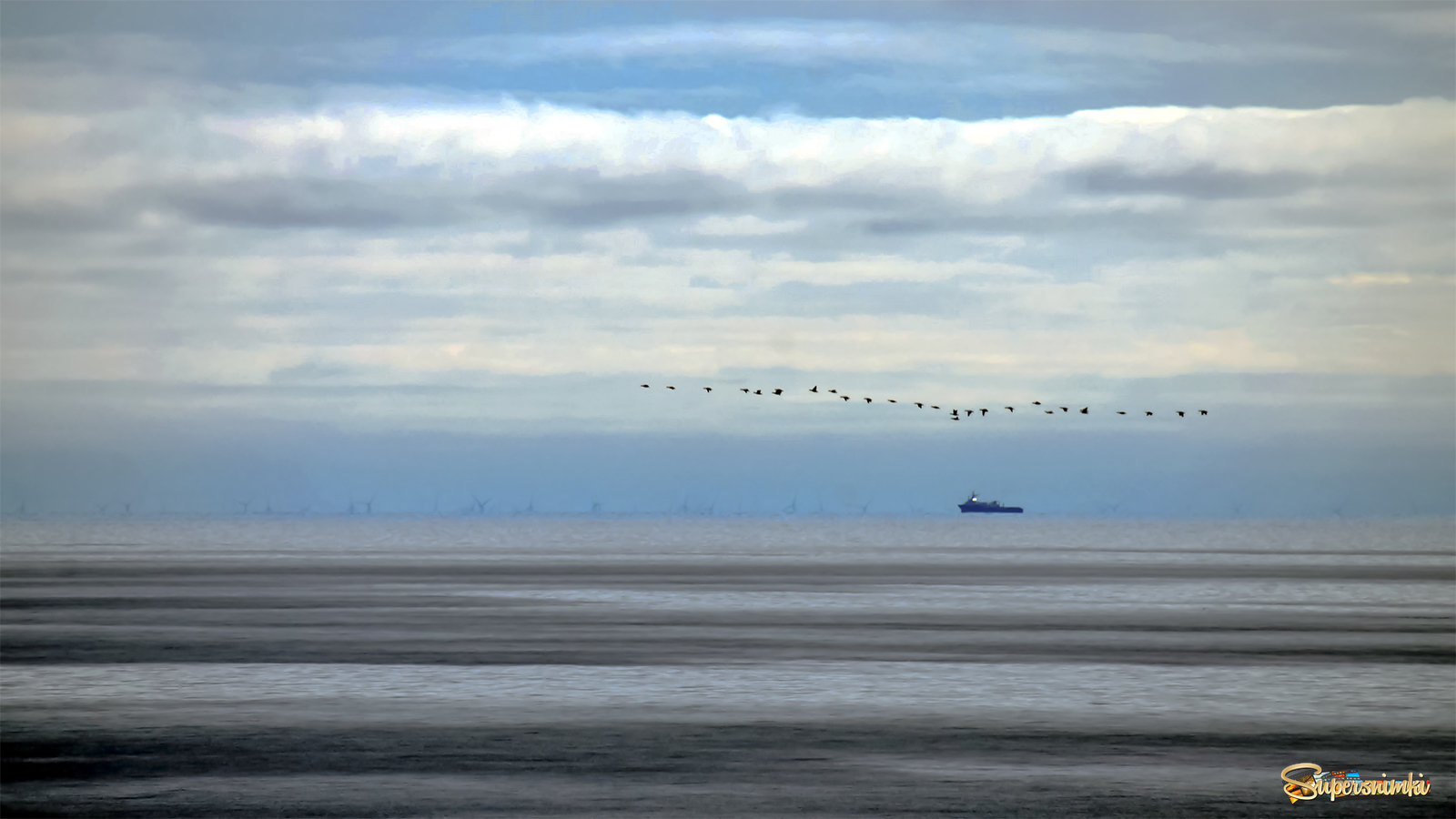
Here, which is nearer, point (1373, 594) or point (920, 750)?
point (920, 750)

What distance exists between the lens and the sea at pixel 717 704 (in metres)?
30.5

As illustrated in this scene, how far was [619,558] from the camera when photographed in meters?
166

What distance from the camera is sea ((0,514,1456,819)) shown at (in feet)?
100.0

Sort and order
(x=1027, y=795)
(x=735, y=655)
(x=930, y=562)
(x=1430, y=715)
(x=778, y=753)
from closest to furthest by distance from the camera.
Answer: (x=1027, y=795), (x=778, y=753), (x=1430, y=715), (x=735, y=655), (x=930, y=562)

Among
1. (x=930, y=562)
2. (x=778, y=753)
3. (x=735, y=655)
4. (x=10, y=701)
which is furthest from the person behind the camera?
(x=930, y=562)

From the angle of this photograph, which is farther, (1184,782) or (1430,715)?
(1430,715)

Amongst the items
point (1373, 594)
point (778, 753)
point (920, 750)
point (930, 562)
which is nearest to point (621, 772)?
point (778, 753)

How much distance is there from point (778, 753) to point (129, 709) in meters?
18.2

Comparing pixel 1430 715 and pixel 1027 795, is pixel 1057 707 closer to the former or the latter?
pixel 1430 715

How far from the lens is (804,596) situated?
94125 mm

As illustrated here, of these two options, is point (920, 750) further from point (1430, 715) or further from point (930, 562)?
point (930, 562)

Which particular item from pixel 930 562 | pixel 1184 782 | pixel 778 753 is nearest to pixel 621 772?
pixel 778 753

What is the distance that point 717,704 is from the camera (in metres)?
42.7

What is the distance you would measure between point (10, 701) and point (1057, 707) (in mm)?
28312
